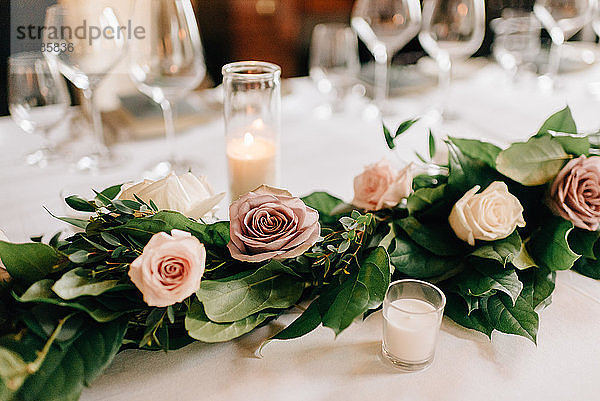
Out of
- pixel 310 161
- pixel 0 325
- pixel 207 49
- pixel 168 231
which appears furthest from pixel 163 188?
pixel 207 49

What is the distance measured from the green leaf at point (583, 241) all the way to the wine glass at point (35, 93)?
2.61ft

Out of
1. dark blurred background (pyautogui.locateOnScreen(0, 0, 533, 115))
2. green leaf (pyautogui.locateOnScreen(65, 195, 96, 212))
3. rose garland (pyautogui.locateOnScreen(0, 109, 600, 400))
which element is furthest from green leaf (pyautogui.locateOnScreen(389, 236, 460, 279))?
dark blurred background (pyautogui.locateOnScreen(0, 0, 533, 115))

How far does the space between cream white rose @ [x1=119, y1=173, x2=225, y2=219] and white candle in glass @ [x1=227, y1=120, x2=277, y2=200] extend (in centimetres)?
16

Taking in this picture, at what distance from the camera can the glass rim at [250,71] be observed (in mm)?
751

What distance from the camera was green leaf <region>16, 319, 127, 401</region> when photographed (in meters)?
0.49

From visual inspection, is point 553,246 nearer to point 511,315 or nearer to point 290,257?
point 511,315

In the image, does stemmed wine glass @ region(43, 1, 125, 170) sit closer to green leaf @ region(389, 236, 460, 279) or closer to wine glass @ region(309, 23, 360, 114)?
wine glass @ region(309, 23, 360, 114)

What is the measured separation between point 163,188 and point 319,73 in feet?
2.54

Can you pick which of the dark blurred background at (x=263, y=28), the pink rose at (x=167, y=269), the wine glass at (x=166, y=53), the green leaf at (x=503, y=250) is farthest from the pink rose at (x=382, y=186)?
the dark blurred background at (x=263, y=28)

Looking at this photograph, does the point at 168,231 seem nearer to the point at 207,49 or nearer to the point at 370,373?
the point at 370,373

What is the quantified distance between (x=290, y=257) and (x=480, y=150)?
30cm

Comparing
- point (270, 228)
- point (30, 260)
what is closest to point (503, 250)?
point (270, 228)

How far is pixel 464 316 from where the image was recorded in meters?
0.63

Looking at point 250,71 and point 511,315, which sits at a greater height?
point 250,71
